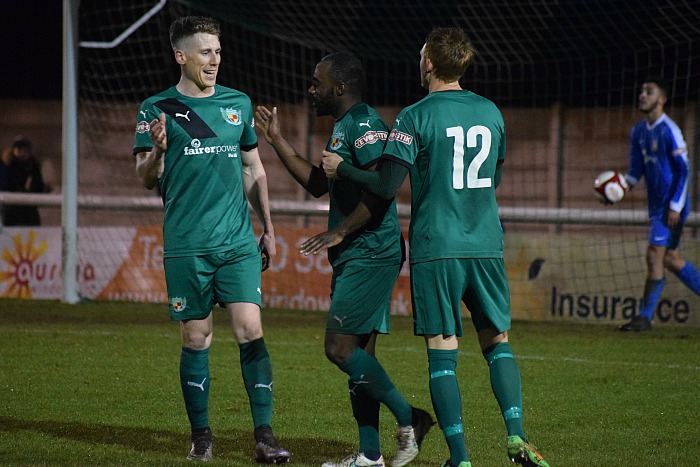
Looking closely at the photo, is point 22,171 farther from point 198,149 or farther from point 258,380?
point 258,380

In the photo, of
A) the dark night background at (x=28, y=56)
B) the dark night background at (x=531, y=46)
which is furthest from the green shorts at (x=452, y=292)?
the dark night background at (x=28, y=56)

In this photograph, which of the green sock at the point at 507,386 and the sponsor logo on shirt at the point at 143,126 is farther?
the sponsor logo on shirt at the point at 143,126

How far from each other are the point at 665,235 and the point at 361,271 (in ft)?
19.7

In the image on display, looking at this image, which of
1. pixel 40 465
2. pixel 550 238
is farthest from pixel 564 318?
pixel 40 465

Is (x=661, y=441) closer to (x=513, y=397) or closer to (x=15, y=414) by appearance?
(x=513, y=397)

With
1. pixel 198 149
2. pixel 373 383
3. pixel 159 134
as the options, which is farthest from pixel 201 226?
pixel 373 383

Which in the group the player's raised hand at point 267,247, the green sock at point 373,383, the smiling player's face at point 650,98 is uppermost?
the smiling player's face at point 650,98

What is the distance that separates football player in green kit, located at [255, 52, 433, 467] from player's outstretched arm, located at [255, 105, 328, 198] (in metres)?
0.02

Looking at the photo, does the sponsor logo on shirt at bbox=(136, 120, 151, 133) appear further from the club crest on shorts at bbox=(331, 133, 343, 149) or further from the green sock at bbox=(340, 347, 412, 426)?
the green sock at bbox=(340, 347, 412, 426)

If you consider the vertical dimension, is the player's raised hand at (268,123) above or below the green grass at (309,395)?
above

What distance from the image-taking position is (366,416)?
4906 millimetres

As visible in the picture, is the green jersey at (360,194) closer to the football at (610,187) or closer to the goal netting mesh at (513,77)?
the football at (610,187)

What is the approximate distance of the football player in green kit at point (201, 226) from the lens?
505cm

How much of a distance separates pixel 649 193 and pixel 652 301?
101 cm
